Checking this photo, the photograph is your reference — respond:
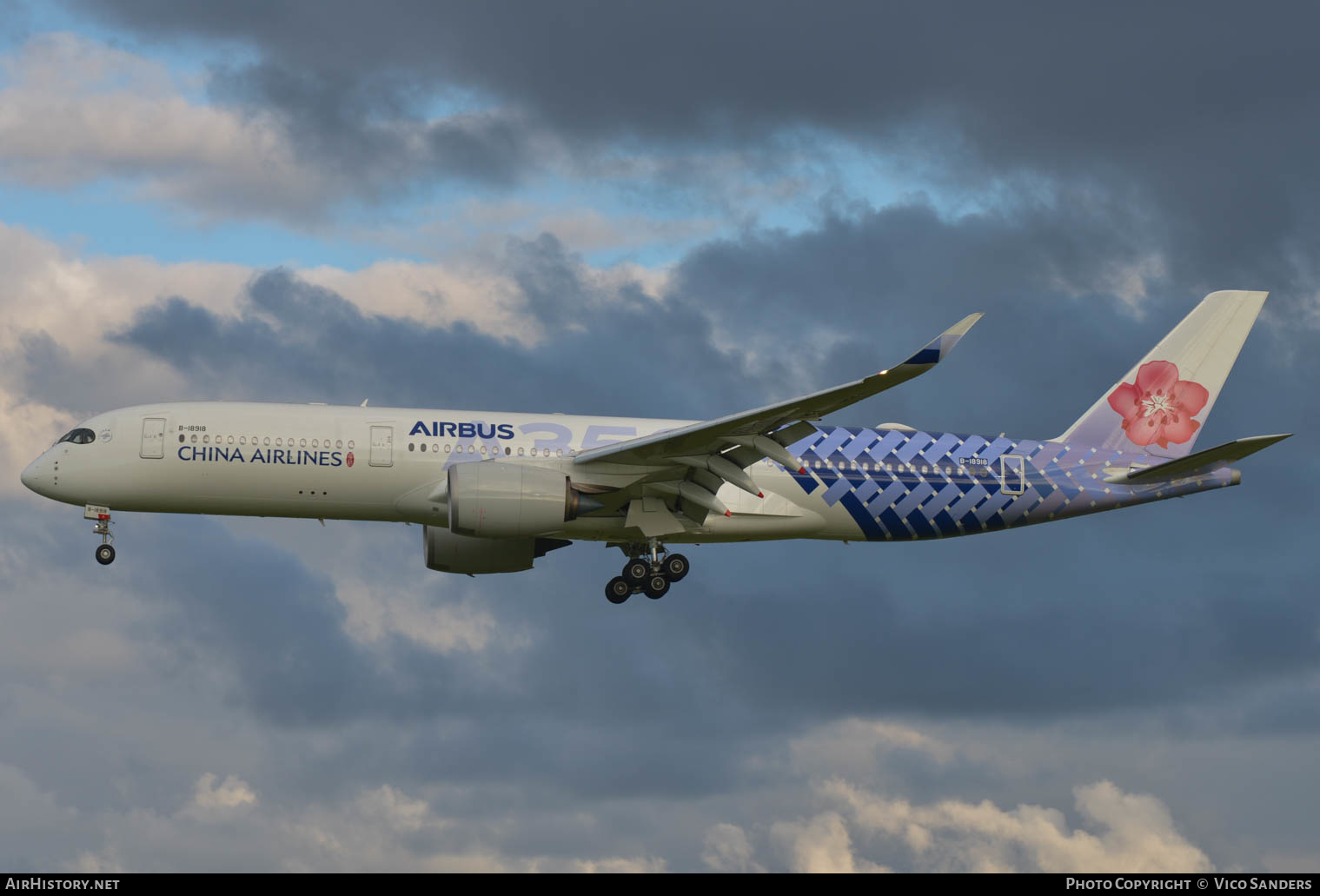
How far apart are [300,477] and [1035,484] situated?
2066 centimetres

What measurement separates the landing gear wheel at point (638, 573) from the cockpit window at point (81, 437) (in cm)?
1468

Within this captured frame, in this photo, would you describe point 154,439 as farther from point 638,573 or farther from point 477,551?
point 638,573

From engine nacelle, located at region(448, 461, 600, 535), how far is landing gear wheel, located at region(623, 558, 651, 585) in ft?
11.7

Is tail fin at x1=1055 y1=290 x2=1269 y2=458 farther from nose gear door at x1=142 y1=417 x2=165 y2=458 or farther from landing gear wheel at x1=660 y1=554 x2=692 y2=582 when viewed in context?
nose gear door at x1=142 y1=417 x2=165 y2=458

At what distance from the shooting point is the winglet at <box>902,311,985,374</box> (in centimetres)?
3394

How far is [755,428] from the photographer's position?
39.6 meters

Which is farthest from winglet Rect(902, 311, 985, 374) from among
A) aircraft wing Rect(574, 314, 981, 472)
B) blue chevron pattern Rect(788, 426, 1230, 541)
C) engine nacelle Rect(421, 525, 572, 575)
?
engine nacelle Rect(421, 525, 572, 575)

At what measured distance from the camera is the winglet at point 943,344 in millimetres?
33938

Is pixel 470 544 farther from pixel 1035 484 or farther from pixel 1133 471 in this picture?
pixel 1133 471

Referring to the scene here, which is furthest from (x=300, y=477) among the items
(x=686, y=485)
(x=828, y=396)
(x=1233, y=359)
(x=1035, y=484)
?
(x=1233, y=359)

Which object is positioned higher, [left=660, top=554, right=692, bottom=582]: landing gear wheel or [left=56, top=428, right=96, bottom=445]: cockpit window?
[left=56, top=428, right=96, bottom=445]: cockpit window

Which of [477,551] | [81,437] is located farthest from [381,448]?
[81,437]

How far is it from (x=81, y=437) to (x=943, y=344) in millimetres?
22861

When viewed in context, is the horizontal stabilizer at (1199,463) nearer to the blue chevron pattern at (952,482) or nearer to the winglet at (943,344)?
the blue chevron pattern at (952,482)
